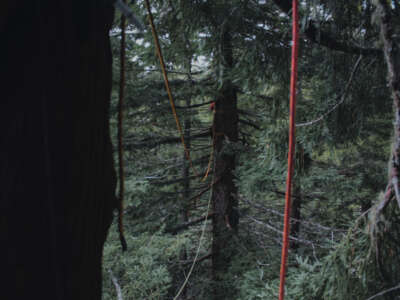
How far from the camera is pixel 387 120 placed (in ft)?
12.3

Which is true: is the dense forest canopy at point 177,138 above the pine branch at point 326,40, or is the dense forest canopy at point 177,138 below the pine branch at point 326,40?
below

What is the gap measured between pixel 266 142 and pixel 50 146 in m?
2.41

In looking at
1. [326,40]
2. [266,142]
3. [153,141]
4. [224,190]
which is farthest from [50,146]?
[224,190]

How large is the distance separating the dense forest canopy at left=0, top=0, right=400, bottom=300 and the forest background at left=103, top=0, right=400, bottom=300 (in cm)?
2

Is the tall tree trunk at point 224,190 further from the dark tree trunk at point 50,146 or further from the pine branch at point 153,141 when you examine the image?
the dark tree trunk at point 50,146

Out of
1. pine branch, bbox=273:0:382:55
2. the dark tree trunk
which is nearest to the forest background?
pine branch, bbox=273:0:382:55

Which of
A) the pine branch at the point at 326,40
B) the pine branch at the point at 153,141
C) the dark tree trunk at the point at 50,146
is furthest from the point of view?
the pine branch at the point at 153,141

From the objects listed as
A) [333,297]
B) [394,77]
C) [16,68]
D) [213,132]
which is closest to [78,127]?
→ [16,68]

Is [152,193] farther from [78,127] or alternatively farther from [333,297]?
[78,127]

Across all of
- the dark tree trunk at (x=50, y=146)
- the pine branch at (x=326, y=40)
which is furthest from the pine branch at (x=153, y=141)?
the dark tree trunk at (x=50, y=146)

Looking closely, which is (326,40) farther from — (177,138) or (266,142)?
(177,138)

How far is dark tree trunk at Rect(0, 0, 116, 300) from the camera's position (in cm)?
66

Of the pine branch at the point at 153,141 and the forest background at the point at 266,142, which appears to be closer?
the forest background at the point at 266,142

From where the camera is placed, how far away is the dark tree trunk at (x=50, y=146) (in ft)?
2.15
